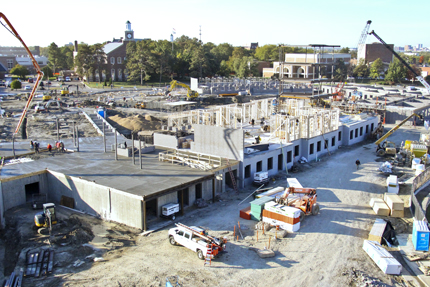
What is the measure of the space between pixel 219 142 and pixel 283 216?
381 inches

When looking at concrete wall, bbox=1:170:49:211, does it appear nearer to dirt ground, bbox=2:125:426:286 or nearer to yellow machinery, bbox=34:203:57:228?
dirt ground, bbox=2:125:426:286

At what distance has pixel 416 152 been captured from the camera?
37.1 meters

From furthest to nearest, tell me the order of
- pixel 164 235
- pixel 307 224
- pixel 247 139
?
pixel 247 139 → pixel 307 224 → pixel 164 235

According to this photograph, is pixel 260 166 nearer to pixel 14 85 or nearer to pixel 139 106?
pixel 139 106

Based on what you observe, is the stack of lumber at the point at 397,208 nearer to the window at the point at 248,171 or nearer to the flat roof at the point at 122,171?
the window at the point at 248,171

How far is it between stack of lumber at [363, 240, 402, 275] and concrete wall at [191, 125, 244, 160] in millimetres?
11570

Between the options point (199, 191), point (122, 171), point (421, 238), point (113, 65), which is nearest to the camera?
point (421, 238)

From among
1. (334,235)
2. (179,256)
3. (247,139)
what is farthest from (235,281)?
(247,139)

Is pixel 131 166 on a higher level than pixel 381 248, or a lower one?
higher

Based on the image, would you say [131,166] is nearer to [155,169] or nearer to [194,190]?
[155,169]

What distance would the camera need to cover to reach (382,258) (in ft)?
59.2

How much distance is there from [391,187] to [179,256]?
17978 mm

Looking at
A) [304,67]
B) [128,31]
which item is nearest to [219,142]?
[304,67]

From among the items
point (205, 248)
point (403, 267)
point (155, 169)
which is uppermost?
point (155, 169)
